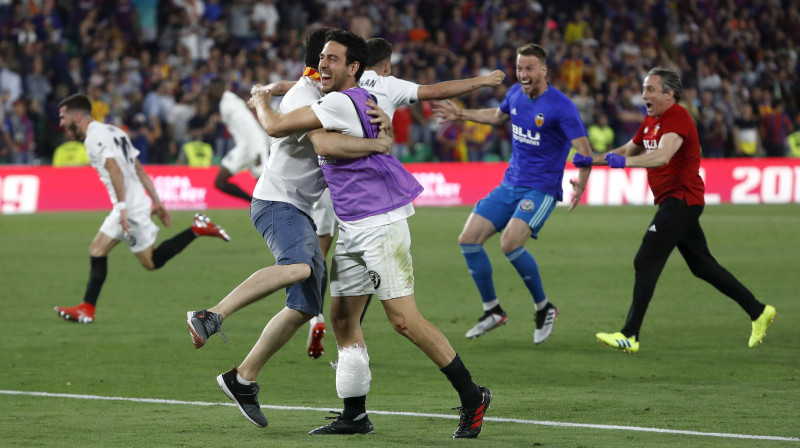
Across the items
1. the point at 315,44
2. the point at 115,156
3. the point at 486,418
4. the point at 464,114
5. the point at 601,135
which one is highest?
the point at 315,44

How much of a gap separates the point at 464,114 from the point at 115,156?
3.33 metres

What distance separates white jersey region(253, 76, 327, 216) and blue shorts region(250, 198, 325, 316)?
6 centimetres

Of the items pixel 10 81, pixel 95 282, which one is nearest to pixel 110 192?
pixel 95 282

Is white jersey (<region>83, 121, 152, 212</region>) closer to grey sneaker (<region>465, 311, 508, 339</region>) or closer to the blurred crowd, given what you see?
grey sneaker (<region>465, 311, 508, 339</region>)

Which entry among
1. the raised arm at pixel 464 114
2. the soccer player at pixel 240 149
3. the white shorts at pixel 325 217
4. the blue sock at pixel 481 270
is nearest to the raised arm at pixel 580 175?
the raised arm at pixel 464 114

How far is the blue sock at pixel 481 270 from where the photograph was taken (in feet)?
34.0

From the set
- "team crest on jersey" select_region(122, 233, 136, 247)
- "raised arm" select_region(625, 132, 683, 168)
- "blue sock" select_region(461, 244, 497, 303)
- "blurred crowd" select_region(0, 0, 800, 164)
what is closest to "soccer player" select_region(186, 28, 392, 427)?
"raised arm" select_region(625, 132, 683, 168)

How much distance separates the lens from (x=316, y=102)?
640 cm

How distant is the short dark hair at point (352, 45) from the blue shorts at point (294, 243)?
0.95 m

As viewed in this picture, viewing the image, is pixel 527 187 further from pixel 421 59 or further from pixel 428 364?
pixel 421 59

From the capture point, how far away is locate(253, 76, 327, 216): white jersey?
7.03 meters

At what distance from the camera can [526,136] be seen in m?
10.4

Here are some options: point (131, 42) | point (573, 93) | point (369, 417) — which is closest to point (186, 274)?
point (369, 417)

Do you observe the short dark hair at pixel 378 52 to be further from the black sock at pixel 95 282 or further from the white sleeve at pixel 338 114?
the black sock at pixel 95 282
